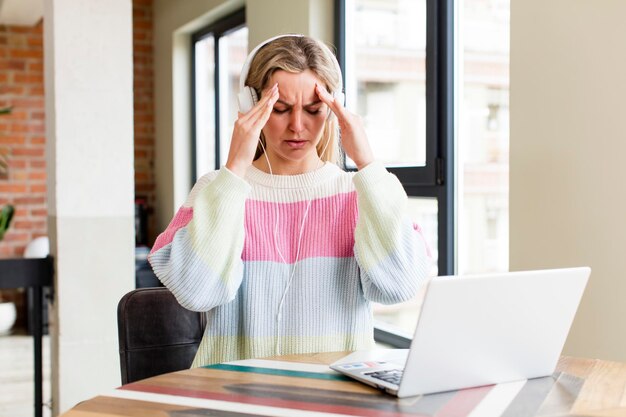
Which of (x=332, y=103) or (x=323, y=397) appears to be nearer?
(x=323, y=397)

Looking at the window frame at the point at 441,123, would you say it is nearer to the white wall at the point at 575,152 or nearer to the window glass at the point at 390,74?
the window glass at the point at 390,74

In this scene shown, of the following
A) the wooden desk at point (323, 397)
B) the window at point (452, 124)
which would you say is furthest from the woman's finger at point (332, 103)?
the window at point (452, 124)

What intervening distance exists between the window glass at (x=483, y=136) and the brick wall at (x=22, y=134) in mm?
3873

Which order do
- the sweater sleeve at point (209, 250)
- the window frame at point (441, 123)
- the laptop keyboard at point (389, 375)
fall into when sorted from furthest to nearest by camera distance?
the window frame at point (441, 123)
the sweater sleeve at point (209, 250)
the laptop keyboard at point (389, 375)

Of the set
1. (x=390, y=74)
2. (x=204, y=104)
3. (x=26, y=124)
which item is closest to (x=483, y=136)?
(x=390, y=74)

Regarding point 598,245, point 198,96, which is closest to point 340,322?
point 598,245

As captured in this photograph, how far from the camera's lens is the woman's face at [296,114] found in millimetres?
1666

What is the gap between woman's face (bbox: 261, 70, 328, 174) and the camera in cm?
167

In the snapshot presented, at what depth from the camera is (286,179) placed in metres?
1.78

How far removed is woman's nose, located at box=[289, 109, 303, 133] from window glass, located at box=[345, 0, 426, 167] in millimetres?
1487

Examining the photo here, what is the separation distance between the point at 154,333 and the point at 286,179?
45 cm

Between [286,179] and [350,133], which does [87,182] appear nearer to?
[286,179]

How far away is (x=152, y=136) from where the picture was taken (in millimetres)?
6070

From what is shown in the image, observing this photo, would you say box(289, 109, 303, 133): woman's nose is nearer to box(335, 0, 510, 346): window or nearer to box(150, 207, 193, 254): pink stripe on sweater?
box(150, 207, 193, 254): pink stripe on sweater
